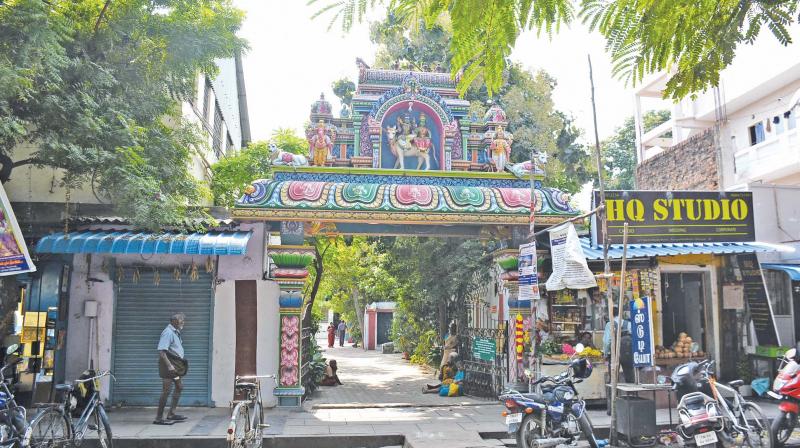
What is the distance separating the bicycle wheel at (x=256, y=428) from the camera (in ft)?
24.3

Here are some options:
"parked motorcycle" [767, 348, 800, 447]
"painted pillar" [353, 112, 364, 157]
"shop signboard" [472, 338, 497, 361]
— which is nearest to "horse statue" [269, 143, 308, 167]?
"painted pillar" [353, 112, 364, 157]

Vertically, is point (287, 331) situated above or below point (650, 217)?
below

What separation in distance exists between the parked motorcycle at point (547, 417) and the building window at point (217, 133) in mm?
13849

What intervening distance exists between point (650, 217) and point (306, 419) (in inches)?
280

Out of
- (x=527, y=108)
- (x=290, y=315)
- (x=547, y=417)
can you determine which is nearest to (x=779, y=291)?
(x=527, y=108)

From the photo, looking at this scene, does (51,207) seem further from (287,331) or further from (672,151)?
(672,151)

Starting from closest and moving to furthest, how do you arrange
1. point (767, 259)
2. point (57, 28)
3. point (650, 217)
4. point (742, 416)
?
point (742, 416) → point (57, 28) → point (650, 217) → point (767, 259)

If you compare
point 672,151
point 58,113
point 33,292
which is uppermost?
point 672,151

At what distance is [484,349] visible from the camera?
1205cm

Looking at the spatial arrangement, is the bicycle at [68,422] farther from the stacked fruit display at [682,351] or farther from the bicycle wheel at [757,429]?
the stacked fruit display at [682,351]

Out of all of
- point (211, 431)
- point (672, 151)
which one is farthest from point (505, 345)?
point (672, 151)

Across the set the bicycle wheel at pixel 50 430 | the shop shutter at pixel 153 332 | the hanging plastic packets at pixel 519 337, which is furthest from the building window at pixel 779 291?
the bicycle wheel at pixel 50 430

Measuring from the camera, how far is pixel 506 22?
330 centimetres

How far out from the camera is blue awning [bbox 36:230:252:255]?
961cm
